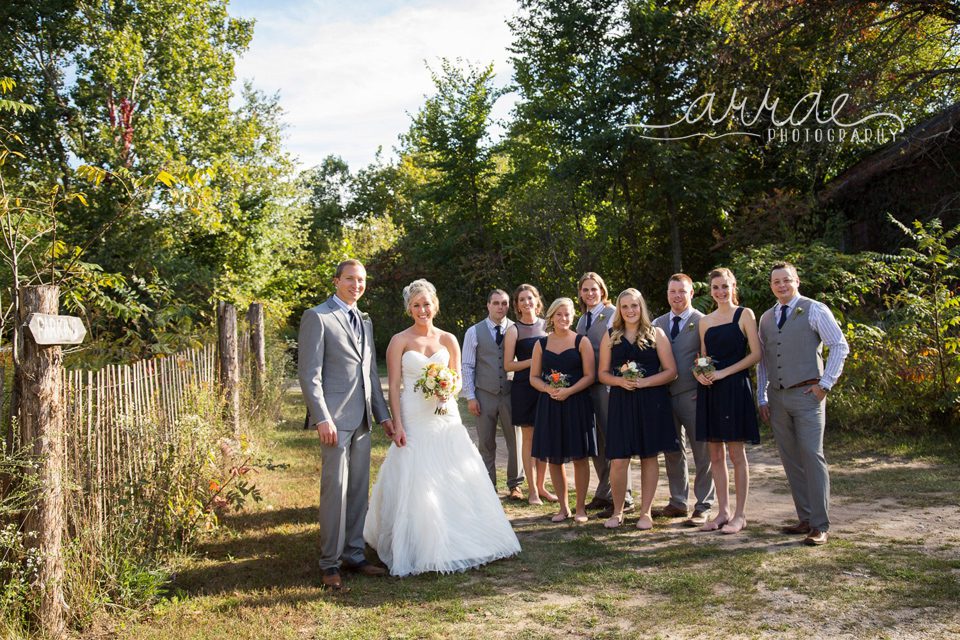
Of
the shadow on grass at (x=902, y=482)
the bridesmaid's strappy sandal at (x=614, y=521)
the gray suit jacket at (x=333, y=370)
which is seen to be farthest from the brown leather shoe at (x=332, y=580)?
the shadow on grass at (x=902, y=482)

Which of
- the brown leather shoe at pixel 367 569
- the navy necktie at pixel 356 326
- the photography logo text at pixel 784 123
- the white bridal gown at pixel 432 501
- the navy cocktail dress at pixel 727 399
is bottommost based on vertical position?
the brown leather shoe at pixel 367 569

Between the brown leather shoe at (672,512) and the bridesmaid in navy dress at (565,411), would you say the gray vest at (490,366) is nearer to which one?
the bridesmaid in navy dress at (565,411)

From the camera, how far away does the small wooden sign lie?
3.79m

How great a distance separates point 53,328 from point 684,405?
196 inches

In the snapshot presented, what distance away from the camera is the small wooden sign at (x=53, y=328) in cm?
379

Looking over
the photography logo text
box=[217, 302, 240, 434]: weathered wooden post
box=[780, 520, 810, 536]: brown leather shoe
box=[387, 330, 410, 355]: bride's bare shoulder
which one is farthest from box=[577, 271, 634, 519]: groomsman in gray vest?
the photography logo text

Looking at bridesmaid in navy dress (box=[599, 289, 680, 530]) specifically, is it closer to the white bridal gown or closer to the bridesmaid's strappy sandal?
the bridesmaid's strappy sandal

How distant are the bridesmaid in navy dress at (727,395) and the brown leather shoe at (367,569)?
272cm

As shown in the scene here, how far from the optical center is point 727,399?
19.7 ft

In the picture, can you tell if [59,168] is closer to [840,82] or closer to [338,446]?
[338,446]

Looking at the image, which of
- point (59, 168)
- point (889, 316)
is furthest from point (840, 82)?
point (59, 168)

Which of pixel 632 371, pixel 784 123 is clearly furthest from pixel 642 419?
pixel 784 123

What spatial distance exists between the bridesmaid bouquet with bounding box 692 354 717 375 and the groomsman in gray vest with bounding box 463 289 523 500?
2.29 metres

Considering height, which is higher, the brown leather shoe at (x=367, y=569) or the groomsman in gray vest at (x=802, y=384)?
the groomsman in gray vest at (x=802, y=384)
